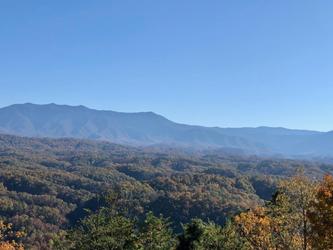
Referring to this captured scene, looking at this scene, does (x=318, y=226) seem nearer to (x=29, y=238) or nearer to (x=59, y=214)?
(x=29, y=238)

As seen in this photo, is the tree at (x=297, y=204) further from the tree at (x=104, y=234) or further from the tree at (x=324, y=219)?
the tree at (x=104, y=234)

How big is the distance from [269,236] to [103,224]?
1590 cm

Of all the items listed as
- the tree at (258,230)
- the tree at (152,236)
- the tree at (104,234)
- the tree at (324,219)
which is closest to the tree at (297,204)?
the tree at (258,230)

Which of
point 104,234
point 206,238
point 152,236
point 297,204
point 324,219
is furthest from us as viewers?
point 152,236

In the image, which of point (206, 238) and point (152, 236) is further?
point (152, 236)

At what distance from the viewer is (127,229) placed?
38.4 meters

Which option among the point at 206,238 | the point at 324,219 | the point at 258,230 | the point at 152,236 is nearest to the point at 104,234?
the point at 152,236

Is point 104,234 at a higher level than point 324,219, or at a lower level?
lower

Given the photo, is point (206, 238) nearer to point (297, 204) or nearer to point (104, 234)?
point (104, 234)

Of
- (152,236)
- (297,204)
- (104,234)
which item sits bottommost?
(152,236)

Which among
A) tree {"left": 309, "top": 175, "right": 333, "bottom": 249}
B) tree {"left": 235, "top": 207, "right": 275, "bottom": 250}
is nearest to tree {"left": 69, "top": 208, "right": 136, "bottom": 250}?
tree {"left": 235, "top": 207, "right": 275, "bottom": 250}

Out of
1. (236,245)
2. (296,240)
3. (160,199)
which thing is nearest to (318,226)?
(296,240)

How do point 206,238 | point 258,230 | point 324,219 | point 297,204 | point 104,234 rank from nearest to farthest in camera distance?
1. point 324,219
2. point 297,204
3. point 258,230
4. point 104,234
5. point 206,238

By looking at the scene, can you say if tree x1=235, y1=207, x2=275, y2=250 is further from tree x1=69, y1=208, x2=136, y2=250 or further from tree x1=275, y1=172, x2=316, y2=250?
tree x1=69, y1=208, x2=136, y2=250
